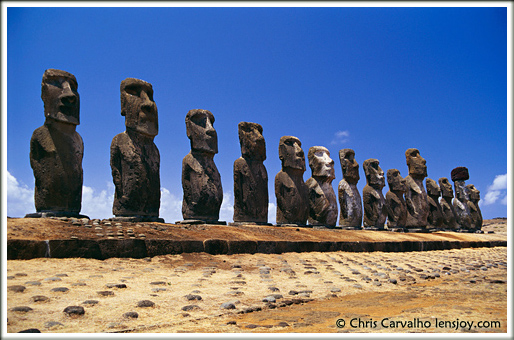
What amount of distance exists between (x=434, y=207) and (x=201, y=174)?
16988mm

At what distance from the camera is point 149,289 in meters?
5.52

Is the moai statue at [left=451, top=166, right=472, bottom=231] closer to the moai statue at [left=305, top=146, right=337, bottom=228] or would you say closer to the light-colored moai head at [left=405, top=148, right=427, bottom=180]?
the light-colored moai head at [left=405, top=148, right=427, bottom=180]

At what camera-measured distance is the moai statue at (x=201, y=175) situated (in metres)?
11.9

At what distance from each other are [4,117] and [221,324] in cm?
339

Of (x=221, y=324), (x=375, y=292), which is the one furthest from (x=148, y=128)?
(x=221, y=324)

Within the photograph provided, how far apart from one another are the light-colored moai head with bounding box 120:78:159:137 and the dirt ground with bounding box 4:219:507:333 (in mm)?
3989

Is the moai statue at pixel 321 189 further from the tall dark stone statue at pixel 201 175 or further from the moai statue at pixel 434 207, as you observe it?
the moai statue at pixel 434 207

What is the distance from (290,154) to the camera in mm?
15289

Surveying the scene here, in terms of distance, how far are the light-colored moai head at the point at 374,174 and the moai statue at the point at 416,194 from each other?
2.99m

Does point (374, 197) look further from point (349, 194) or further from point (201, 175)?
point (201, 175)

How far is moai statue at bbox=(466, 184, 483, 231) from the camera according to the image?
28391mm

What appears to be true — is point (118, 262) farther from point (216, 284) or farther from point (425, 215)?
point (425, 215)

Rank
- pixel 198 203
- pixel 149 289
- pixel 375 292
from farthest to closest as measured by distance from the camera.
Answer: pixel 198 203
pixel 375 292
pixel 149 289

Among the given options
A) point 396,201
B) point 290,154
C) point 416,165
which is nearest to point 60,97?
point 290,154
